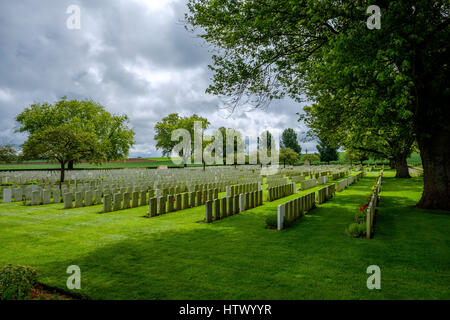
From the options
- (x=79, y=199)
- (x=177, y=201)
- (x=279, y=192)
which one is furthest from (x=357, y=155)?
(x=79, y=199)

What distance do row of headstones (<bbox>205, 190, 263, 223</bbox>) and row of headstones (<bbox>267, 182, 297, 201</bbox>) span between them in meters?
1.30

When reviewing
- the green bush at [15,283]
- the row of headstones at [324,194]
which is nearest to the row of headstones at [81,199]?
the green bush at [15,283]

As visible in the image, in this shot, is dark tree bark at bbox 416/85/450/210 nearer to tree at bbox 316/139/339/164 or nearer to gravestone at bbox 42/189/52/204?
gravestone at bbox 42/189/52/204

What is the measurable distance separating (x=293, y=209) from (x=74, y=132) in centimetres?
1631

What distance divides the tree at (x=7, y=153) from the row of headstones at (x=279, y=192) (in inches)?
740

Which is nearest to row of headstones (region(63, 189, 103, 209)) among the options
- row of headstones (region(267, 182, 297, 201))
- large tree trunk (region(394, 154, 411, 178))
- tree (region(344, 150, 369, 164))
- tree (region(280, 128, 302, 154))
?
row of headstones (region(267, 182, 297, 201))

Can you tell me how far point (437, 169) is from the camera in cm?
995

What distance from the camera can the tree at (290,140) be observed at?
11075 cm

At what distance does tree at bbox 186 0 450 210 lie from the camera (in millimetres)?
7066

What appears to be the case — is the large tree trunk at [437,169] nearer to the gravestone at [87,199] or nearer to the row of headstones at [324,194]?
the row of headstones at [324,194]
